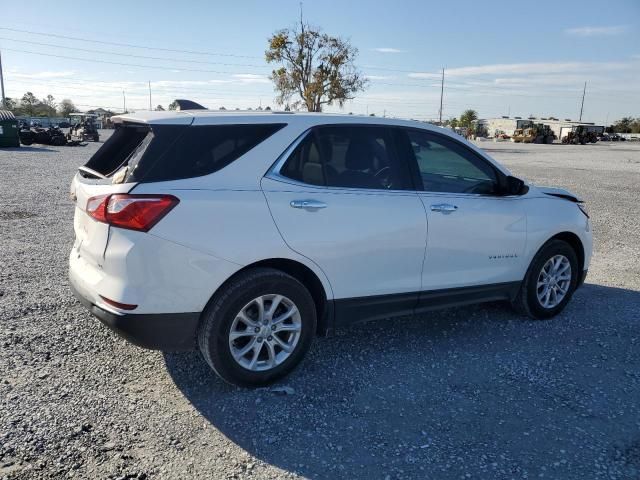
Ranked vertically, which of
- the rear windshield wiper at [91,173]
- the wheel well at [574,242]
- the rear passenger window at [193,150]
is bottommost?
the wheel well at [574,242]

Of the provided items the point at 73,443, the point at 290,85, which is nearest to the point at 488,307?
the point at 73,443

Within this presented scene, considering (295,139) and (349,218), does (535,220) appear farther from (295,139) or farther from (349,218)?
(295,139)

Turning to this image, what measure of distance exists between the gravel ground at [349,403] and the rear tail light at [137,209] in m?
1.17

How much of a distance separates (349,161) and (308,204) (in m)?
0.59

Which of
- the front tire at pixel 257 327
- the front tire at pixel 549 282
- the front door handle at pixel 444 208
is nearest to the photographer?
the front tire at pixel 257 327

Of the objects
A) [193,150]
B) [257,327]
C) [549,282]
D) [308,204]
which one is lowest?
[549,282]

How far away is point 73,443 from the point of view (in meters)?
2.96

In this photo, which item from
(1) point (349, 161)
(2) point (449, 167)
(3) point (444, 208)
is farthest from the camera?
(2) point (449, 167)

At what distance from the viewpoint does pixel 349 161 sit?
3.95 metres

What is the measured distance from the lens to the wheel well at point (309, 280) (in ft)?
11.7

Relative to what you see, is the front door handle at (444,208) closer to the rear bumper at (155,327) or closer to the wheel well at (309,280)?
the wheel well at (309,280)

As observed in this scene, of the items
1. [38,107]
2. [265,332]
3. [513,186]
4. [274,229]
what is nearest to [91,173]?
[274,229]

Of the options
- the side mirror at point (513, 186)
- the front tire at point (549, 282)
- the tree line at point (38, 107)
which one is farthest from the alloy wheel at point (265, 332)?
the tree line at point (38, 107)

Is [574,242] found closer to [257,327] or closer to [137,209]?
[257,327]
